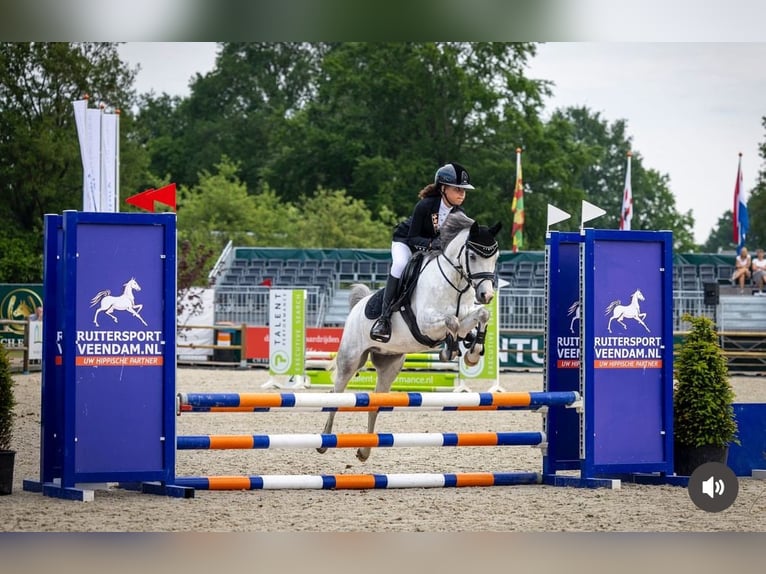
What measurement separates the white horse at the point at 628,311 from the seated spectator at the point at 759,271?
16.4 metres

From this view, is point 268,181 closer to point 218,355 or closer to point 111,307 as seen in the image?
point 218,355

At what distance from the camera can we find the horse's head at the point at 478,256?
6.89 m

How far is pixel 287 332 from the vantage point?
51.8ft

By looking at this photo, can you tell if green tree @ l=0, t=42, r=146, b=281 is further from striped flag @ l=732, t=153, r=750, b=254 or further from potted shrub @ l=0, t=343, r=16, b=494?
potted shrub @ l=0, t=343, r=16, b=494

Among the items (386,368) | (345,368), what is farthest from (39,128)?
(386,368)

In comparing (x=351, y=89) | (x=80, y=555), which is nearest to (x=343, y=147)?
(x=351, y=89)

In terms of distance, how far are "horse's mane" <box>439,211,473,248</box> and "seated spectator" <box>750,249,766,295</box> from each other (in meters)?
16.6

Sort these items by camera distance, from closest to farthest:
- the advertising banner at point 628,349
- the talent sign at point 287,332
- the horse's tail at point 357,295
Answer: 1. the advertising banner at point 628,349
2. the horse's tail at point 357,295
3. the talent sign at point 287,332

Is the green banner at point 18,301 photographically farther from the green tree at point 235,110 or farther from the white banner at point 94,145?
the green tree at point 235,110

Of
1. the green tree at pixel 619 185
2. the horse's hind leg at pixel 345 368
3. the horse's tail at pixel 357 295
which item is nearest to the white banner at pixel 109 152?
the horse's tail at pixel 357 295

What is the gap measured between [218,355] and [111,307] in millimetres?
14472

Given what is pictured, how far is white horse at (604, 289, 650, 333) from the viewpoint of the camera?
6.90 meters

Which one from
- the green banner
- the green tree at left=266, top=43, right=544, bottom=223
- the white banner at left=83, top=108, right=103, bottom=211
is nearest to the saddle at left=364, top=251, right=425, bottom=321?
the white banner at left=83, top=108, right=103, bottom=211

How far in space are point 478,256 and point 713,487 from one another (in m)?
1.86
